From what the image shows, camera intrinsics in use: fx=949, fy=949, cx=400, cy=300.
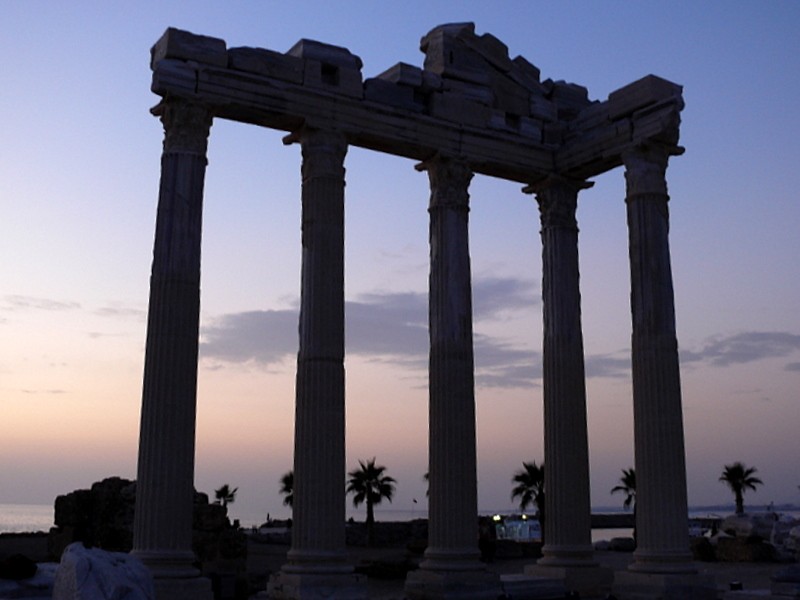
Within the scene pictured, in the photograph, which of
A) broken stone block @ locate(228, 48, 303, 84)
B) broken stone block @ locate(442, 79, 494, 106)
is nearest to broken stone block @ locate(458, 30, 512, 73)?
broken stone block @ locate(442, 79, 494, 106)

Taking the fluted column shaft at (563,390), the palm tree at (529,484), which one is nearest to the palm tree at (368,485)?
the palm tree at (529,484)

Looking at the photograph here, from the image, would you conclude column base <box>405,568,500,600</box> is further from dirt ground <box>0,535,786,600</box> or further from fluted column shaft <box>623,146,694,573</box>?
fluted column shaft <box>623,146,694,573</box>

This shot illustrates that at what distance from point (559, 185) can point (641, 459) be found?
10.7 m

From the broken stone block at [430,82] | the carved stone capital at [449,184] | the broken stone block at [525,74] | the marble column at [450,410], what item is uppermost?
the broken stone block at [525,74]

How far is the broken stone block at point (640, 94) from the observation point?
31.4 meters

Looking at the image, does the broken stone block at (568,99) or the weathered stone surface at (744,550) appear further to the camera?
the weathered stone surface at (744,550)

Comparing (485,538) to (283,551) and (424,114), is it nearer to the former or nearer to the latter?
(283,551)

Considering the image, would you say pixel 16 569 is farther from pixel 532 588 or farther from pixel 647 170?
pixel 647 170

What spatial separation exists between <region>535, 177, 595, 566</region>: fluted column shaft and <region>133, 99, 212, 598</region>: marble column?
12998mm

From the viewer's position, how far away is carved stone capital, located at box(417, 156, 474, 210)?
1264 inches

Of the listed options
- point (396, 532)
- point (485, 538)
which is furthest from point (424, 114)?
point (396, 532)

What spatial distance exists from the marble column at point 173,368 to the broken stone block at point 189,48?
1369 mm

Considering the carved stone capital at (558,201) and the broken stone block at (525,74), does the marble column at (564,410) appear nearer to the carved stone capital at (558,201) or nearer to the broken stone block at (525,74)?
the carved stone capital at (558,201)

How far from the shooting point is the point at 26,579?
24.5 metres
